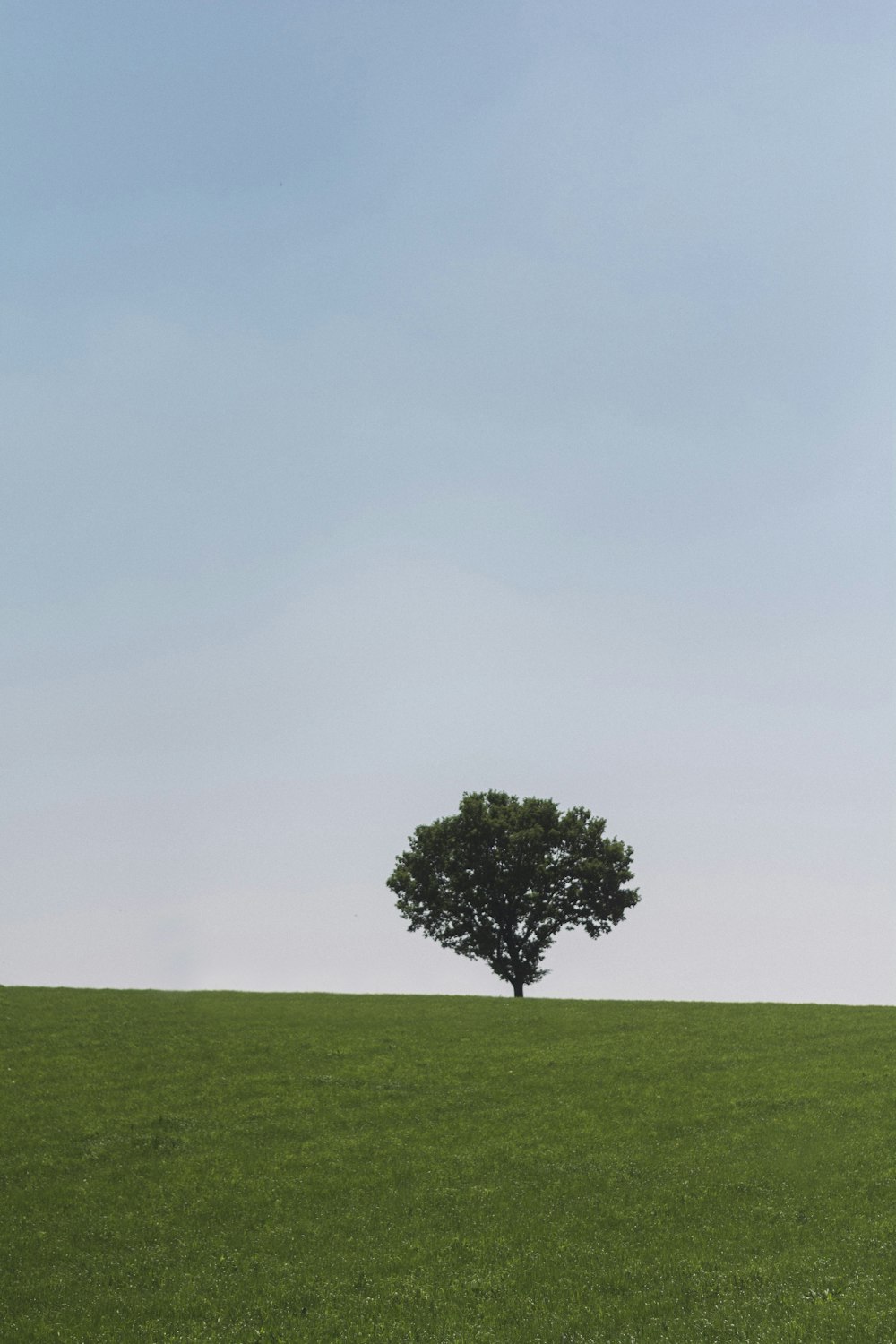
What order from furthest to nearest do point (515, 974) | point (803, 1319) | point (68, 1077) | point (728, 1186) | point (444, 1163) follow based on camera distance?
1. point (515, 974)
2. point (68, 1077)
3. point (444, 1163)
4. point (728, 1186)
5. point (803, 1319)

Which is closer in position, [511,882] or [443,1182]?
[443,1182]

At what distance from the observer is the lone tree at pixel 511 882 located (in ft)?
242

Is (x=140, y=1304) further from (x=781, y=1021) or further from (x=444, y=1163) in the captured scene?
(x=781, y=1021)

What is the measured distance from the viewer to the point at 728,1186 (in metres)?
27.1

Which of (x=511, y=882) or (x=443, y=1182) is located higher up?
(x=511, y=882)

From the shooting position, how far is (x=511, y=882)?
74000 millimetres

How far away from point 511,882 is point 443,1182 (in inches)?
1835

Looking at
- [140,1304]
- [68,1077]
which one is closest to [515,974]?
[68,1077]

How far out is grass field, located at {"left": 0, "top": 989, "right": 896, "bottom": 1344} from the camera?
815 inches

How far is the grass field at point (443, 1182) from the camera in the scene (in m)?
20.7

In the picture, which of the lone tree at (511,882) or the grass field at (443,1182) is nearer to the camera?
the grass field at (443,1182)

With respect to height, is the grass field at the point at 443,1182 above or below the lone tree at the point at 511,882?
below

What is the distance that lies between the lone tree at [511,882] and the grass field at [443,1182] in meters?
28.4

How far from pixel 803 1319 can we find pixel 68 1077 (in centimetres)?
2737
